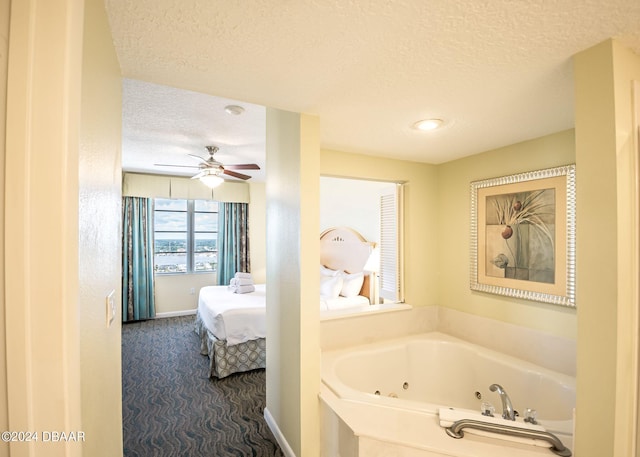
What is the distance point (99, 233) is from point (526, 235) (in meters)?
2.61

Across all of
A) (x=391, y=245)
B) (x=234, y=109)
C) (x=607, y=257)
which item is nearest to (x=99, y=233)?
→ (x=607, y=257)

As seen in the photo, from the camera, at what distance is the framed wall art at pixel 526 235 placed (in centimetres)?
195

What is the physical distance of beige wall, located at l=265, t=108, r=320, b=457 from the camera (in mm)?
1767

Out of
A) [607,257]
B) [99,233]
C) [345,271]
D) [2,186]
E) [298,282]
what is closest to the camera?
[2,186]

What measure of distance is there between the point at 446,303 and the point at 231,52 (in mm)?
2773

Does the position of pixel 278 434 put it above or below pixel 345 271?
below

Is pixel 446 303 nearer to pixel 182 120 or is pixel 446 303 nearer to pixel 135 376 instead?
pixel 182 120

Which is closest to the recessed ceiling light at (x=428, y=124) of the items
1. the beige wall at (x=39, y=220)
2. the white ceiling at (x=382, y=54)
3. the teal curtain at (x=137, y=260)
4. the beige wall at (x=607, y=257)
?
the white ceiling at (x=382, y=54)

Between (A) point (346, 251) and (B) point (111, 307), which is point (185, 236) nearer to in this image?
(A) point (346, 251)

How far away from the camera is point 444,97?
1.56 m

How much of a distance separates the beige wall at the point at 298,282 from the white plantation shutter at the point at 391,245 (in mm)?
1322

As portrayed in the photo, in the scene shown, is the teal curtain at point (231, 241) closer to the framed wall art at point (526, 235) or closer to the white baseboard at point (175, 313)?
the white baseboard at point (175, 313)

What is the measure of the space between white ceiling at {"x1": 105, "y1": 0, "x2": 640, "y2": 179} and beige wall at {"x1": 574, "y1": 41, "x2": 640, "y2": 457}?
0.21 m

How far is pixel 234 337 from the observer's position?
322cm
